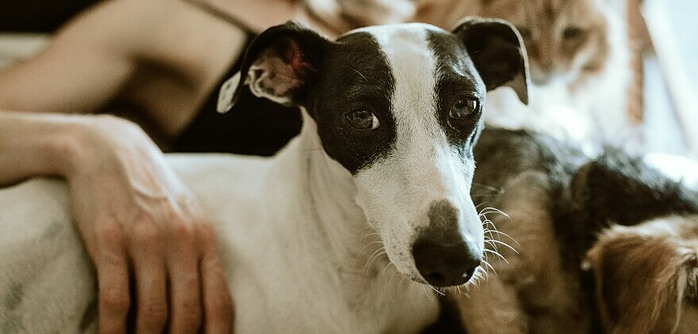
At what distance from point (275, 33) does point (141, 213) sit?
0.97 ft

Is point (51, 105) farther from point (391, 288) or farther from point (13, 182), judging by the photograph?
point (391, 288)

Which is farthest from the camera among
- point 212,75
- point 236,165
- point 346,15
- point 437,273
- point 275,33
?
point 346,15

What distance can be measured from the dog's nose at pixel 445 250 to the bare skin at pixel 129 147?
1.11 feet

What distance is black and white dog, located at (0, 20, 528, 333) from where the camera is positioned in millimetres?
A: 696

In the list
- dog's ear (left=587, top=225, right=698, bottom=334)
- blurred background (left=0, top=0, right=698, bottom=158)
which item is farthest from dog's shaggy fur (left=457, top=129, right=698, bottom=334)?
blurred background (left=0, top=0, right=698, bottom=158)

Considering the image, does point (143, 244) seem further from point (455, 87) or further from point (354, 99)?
point (455, 87)

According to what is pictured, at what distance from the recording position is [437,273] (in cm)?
66

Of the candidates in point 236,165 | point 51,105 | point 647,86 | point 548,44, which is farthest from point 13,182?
point 647,86

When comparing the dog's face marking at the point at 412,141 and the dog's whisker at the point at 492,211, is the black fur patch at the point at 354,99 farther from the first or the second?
the dog's whisker at the point at 492,211

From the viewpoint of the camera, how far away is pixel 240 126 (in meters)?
1.24

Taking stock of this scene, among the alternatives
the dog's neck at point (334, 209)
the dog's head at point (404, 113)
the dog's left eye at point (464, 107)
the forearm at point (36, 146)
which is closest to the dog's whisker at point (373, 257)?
the dog's neck at point (334, 209)

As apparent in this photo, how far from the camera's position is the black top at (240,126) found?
3.94ft

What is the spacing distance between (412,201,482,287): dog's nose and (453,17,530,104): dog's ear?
0.27 meters

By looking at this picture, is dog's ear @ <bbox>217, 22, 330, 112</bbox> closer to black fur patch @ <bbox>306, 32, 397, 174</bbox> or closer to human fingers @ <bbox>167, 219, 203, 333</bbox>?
black fur patch @ <bbox>306, 32, 397, 174</bbox>
